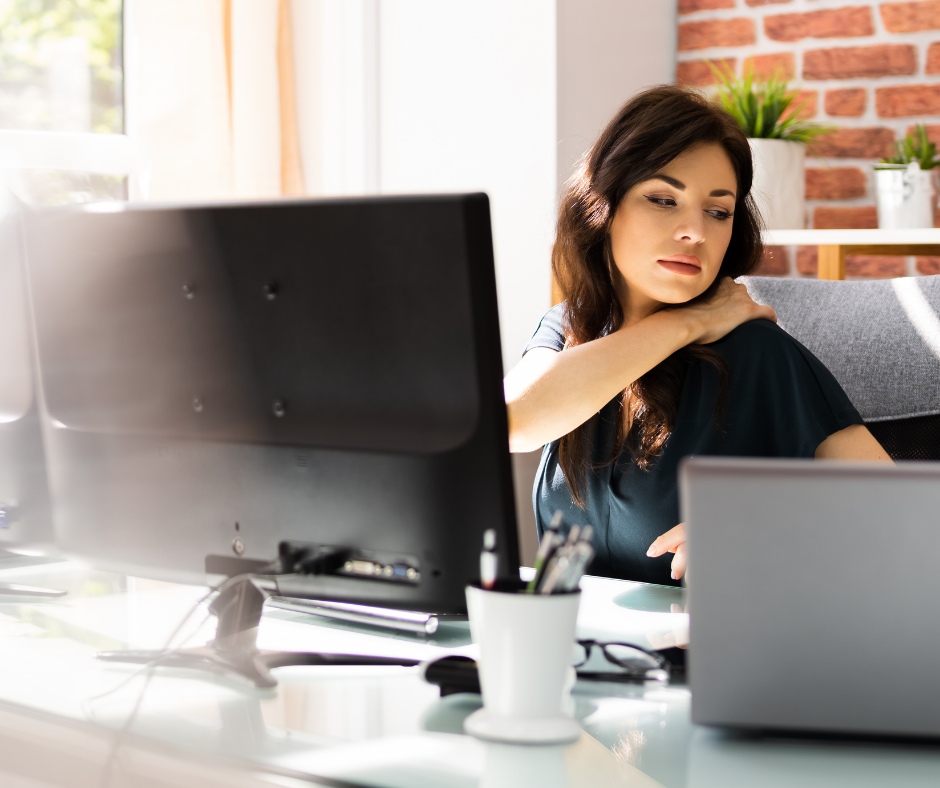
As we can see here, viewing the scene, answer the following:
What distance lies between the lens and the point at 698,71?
255 cm

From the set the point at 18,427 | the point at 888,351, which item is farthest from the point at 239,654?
the point at 888,351

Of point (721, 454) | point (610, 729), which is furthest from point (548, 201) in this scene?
point (610, 729)

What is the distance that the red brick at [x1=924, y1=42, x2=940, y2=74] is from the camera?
7.55 ft

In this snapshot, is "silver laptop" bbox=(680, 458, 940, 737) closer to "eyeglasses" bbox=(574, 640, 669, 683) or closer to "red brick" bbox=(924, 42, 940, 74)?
"eyeglasses" bbox=(574, 640, 669, 683)

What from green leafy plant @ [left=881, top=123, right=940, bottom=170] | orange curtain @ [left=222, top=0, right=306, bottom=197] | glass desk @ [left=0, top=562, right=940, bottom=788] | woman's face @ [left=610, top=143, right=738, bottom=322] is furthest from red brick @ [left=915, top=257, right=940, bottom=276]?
glass desk @ [left=0, top=562, right=940, bottom=788]

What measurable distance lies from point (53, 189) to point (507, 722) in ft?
6.42

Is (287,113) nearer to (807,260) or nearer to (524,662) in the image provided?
(807,260)

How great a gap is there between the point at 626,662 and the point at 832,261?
1.57m

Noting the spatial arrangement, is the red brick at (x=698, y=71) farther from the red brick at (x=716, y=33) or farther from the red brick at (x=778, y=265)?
the red brick at (x=778, y=265)

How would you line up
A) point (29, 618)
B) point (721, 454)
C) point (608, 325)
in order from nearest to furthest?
point (29, 618) < point (721, 454) < point (608, 325)

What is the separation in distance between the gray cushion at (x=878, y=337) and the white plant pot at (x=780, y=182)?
0.53 meters

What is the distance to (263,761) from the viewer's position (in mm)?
684

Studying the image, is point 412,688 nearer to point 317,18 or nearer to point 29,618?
point 29,618

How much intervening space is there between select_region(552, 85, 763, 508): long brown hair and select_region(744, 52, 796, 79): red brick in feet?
3.45
